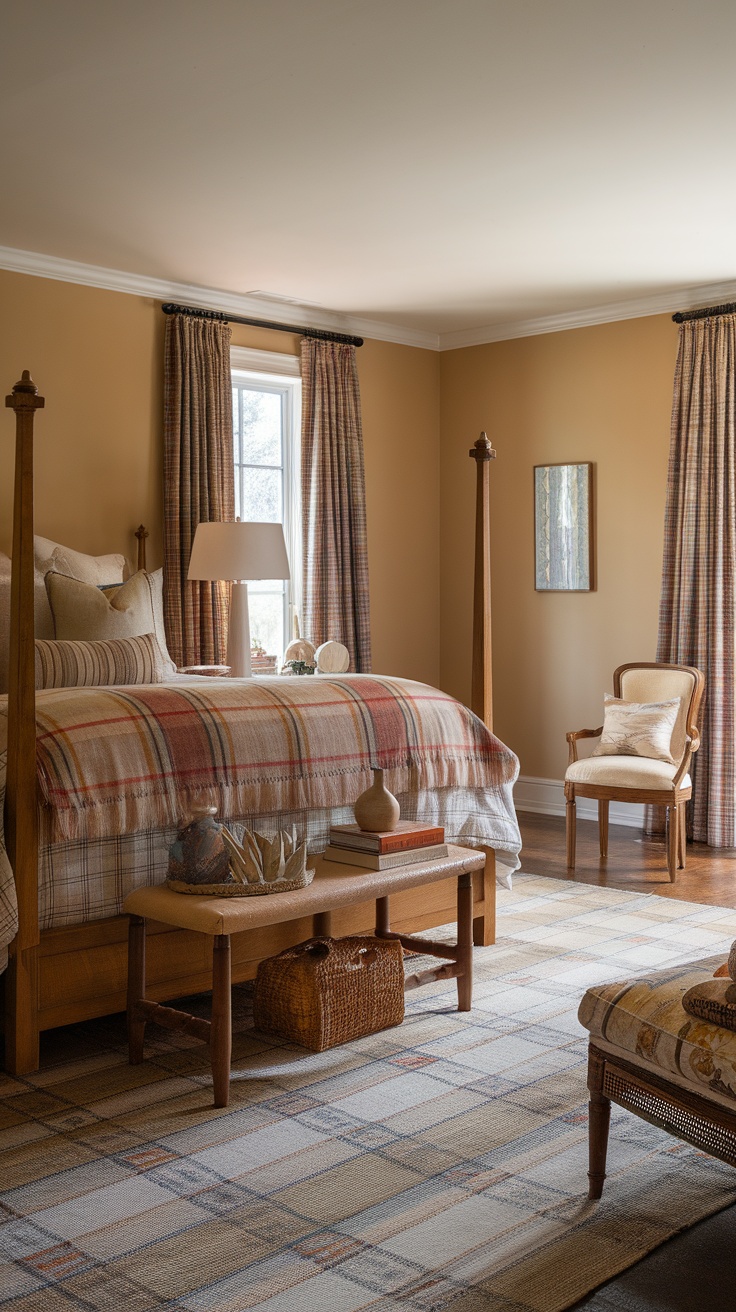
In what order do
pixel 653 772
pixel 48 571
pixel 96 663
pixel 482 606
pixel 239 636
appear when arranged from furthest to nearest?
1. pixel 653 772
2. pixel 239 636
3. pixel 48 571
4. pixel 482 606
5. pixel 96 663

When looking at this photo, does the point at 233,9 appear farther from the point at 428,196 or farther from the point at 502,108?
the point at 428,196

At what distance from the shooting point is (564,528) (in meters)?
6.41

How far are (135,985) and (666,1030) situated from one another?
56.4 inches

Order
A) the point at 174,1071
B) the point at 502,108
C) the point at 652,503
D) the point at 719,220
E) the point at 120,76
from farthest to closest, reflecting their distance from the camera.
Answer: the point at 652,503, the point at 719,220, the point at 502,108, the point at 120,76, the point at 174,1071

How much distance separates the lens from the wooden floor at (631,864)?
15.9 ft

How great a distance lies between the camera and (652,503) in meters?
6.03

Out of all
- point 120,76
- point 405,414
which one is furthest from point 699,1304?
point 405,414

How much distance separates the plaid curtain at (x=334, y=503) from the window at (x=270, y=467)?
A: 99mm

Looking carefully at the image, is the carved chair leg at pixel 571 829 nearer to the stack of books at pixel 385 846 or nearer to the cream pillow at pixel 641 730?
the cream pillow at pixel 641 730

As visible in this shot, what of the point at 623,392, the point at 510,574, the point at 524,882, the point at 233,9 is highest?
the point at 233,9

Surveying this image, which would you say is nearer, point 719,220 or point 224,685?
point 224,685

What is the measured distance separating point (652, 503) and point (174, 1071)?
13.4 feet

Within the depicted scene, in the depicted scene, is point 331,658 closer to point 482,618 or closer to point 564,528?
point 482,618

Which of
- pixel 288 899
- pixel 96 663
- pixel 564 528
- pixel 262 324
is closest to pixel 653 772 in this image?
pixel 564 528
